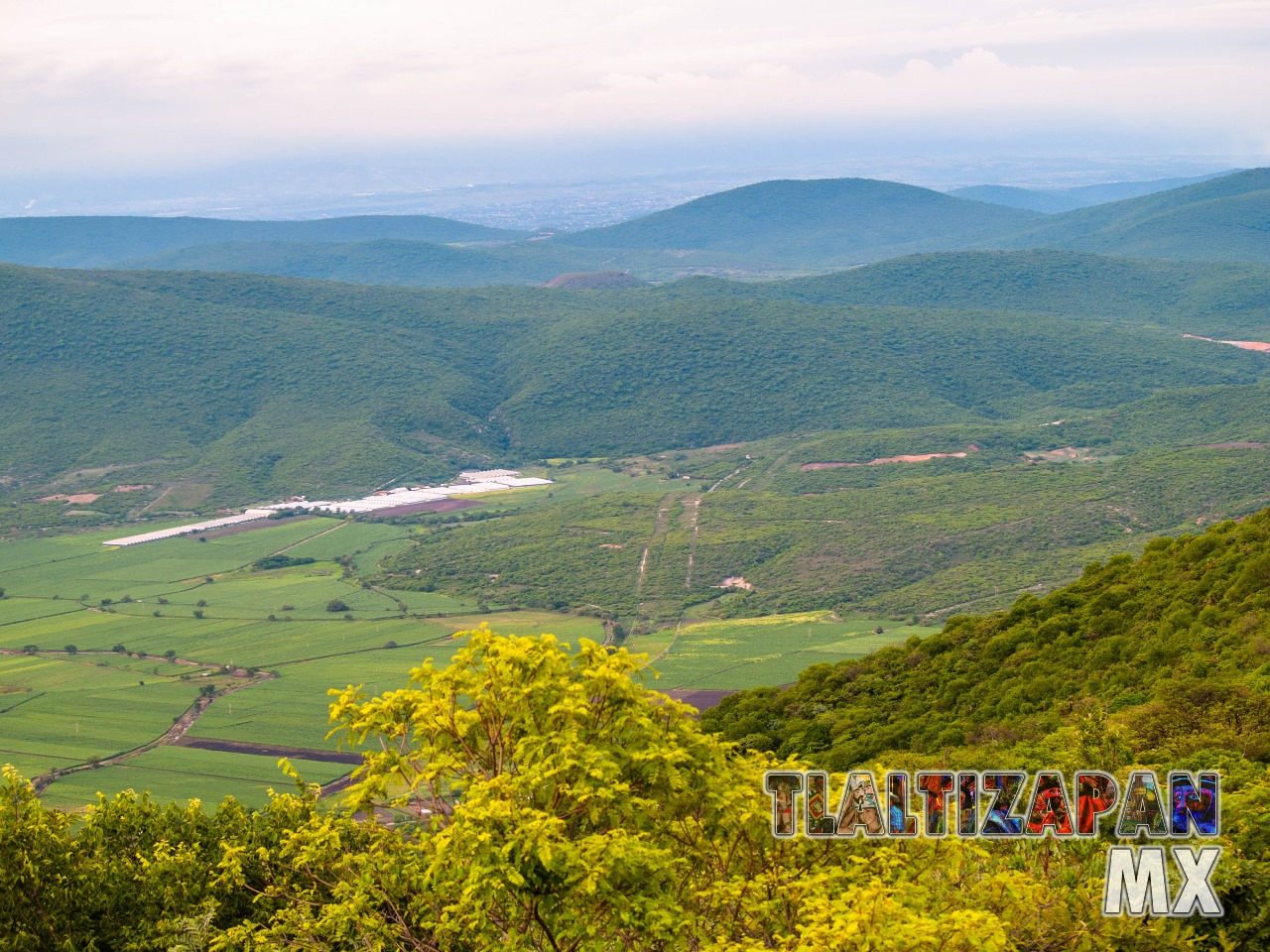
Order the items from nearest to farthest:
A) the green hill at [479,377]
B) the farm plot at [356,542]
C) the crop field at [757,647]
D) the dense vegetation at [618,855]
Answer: the dense vegetation at [618,855] < the crop field at [757,647] < the farm plot at [356,542] < the green hill at [479,377]

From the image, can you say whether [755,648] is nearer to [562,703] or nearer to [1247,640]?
[1247,640]

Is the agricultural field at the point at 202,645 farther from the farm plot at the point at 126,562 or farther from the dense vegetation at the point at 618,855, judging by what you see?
the dense vegetation at the point at 618,855

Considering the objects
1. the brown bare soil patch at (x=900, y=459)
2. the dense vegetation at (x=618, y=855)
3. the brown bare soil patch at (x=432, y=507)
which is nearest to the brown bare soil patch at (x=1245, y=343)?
the brown bare soil patch at (x=900, y=459)

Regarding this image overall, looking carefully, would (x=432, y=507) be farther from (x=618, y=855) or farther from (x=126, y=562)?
(x=618, y=855)

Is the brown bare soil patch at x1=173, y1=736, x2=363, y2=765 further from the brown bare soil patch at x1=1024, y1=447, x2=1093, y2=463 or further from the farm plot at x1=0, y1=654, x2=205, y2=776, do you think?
the brown bare soil patch at x1=1024, y1=447, x2=1093, y2=463

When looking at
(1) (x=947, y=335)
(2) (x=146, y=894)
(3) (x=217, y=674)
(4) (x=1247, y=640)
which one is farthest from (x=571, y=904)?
(1) (x=947, y=335)
